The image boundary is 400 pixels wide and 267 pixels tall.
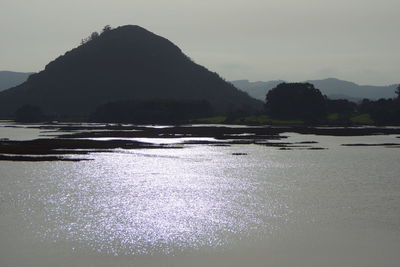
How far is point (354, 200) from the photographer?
4059 cm

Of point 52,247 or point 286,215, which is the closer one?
point 52,247

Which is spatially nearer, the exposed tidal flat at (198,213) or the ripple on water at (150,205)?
the exposed tidal flat at (198,213)

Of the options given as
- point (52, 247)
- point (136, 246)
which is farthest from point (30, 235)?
point (136, 246)

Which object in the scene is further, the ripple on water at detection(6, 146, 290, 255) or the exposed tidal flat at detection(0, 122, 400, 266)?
the ripple on water at detection(6, 146, 290, 255)

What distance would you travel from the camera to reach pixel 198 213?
35281 millimetres

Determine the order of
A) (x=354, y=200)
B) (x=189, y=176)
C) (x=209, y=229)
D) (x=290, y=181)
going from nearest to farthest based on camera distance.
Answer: (x=209, y=229), (x=354, y=200), (x=290, y=181), (x=189, y=176)

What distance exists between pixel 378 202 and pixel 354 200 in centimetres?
193

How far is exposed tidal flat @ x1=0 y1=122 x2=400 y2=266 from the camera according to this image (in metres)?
25.4

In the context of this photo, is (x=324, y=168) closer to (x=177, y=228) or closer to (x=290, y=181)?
(x=290, y=181)

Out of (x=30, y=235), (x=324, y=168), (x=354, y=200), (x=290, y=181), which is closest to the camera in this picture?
(x=30, y=235)

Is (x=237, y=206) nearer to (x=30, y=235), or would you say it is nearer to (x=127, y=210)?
(x=127, y=210)

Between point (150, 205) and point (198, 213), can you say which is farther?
point (150, 205)

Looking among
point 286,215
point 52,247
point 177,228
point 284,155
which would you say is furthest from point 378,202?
point 284,155

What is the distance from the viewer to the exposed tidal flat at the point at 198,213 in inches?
1000
